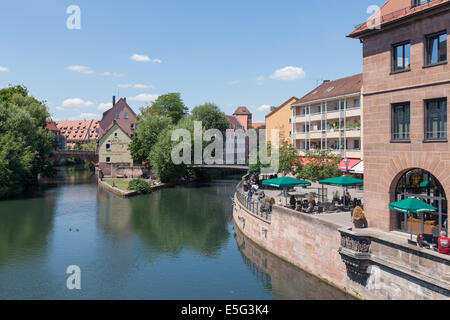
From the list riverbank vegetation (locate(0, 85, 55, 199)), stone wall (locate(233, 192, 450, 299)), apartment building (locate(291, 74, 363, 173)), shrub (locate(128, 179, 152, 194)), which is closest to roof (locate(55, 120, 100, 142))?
riverbank vegetation (locate(0, 85, 55, 199))

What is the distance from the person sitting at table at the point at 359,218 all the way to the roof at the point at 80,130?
126 m

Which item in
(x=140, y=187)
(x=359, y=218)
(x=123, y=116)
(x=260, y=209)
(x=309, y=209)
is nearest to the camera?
(x=359, y=218)

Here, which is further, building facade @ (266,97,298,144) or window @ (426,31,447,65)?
building facade @ (266,97,298,144)

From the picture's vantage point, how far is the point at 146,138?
232 feet

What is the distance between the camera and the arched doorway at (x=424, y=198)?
1648 centimetres

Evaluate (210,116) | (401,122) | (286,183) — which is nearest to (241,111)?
(210,116)

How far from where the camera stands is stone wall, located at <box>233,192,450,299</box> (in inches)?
553

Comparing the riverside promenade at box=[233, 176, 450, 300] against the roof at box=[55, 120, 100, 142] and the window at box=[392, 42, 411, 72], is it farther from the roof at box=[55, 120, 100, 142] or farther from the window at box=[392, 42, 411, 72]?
the roof at box=[55, 120, 100, 142]

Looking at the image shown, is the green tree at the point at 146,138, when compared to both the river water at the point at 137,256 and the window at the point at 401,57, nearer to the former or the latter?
the river water at the point at 137,256

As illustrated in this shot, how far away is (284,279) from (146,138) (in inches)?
2095

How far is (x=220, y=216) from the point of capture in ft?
132

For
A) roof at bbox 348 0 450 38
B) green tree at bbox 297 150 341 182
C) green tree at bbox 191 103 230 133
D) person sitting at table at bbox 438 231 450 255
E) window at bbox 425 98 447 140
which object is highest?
green tree at bbox 191 103 230 133

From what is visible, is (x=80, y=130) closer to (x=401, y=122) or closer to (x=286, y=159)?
(x=286, y=159)

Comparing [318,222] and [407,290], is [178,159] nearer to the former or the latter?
[318,222]
